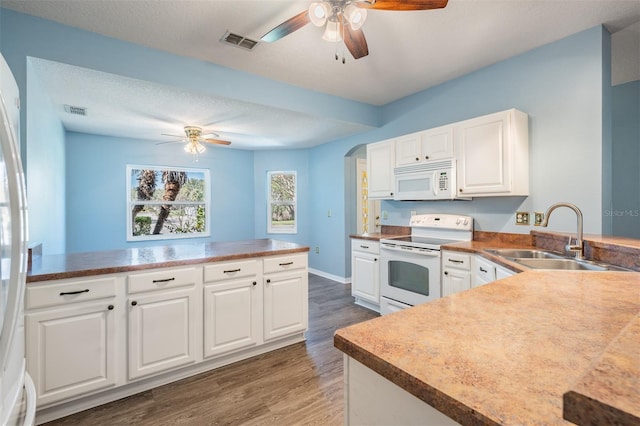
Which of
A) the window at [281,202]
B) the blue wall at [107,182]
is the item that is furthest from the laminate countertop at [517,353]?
the blue wall at [107,182]

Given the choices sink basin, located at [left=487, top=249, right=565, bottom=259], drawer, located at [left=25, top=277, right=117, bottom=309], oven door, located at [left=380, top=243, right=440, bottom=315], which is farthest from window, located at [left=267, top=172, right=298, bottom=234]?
drawer, located at [left=25, top=277, right=117, bottom=309]

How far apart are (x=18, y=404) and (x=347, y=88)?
3553mm

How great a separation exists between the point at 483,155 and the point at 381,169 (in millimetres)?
1243

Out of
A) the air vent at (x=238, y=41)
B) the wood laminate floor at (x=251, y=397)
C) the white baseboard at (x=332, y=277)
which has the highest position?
the air vent at (x=238, y=41)

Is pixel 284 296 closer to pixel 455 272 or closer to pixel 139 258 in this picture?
pixel 139 258

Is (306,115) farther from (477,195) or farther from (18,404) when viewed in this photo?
(18,404)

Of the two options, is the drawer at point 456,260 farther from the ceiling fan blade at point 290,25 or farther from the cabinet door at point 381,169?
the ceiling fan blade at point 290,25

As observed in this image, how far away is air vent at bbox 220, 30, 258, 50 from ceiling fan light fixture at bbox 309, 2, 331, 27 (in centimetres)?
98

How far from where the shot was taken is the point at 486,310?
920 millimetres

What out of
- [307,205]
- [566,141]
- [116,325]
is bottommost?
[116,325]

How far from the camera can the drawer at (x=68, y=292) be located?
166cm

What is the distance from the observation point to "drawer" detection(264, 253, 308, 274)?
99.0 inches

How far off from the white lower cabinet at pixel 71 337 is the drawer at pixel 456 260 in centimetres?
253

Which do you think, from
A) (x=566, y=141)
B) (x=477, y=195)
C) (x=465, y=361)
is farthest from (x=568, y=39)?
(x=465, y=361)
